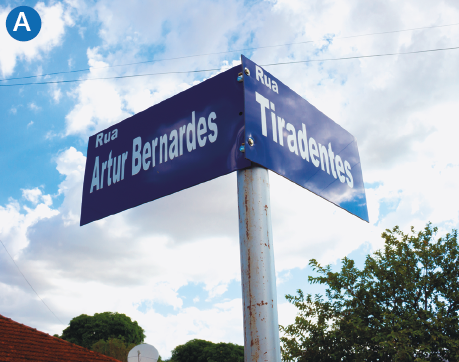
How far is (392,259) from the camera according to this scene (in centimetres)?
949

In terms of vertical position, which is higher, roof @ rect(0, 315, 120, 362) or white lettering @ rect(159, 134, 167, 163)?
white lettering @ rect(159, 134, 167, 163)

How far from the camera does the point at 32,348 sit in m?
9.50

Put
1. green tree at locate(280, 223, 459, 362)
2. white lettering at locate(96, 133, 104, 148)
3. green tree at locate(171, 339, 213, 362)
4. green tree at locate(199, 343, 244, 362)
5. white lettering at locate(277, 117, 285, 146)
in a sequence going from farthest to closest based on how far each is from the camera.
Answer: green tree at locate(171, 339, 213, 362), green tree at locate(199, 343, 244, 362), green tree at locate(280, 223, 459, 362), white lettering at locate(96, 133, 104, 148), white lettering at locate(277, 117, 285, 146)

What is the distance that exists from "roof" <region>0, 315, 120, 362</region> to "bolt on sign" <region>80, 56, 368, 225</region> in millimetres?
7923

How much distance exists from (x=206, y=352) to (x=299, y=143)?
A: 4141 centimetres

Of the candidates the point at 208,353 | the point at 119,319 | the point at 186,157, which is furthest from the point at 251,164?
the point at 119,319

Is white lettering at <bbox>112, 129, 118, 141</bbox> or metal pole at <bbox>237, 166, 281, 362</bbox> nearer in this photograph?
metal pole at <bbox>237, 166, 281, 362</bbox>

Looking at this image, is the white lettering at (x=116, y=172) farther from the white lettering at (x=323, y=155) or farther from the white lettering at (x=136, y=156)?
the white lettering at (x=323, y=155)

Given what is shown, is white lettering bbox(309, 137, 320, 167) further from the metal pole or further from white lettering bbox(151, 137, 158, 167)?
white lettering bbox(151, 137, 158, 167)

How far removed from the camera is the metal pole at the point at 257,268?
164 centimetres

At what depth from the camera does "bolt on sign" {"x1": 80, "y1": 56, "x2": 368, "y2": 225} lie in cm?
203

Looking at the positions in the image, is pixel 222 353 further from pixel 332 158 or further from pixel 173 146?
pixel 173 146

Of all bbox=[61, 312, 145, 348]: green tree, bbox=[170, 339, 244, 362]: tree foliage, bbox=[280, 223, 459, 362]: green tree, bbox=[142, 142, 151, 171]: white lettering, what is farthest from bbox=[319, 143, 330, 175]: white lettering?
bbox=[61, 312, 145, 348]: green tree

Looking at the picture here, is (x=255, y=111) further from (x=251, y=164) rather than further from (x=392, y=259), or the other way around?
(x=392, y=259)
